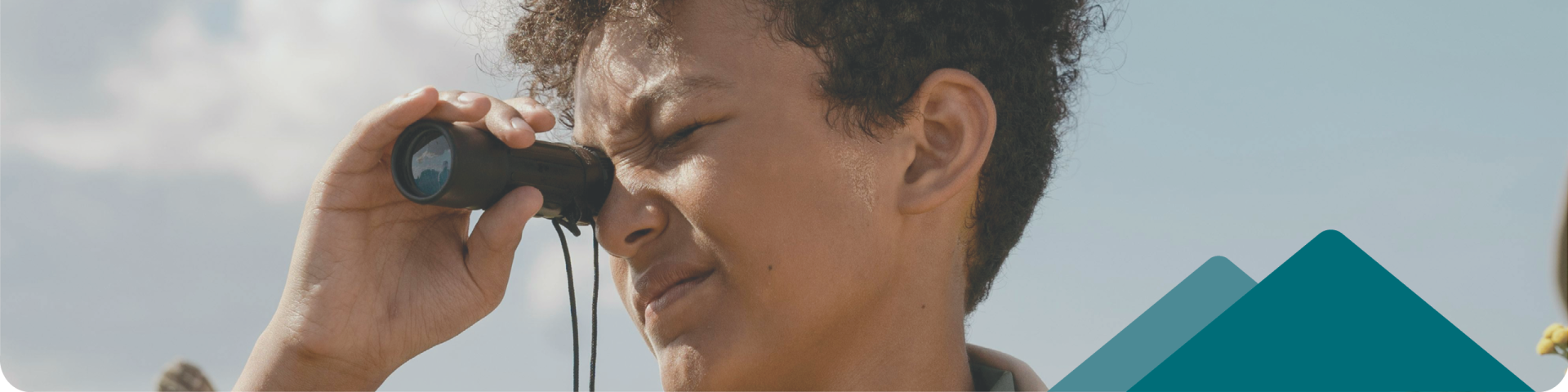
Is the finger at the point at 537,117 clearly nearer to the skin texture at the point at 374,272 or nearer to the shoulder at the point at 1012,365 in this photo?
the skin texture at the point at 374,272

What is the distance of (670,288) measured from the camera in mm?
1694

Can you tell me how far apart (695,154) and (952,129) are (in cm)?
44

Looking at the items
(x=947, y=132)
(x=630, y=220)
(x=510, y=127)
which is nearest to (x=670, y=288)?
(x=630, y=220)

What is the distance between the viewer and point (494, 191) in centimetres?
170

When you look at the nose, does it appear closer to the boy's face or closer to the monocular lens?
the boy's face

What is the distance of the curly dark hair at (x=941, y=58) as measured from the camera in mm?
1728

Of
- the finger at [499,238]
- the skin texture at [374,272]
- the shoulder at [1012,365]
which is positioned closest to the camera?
the finger at [499,238]

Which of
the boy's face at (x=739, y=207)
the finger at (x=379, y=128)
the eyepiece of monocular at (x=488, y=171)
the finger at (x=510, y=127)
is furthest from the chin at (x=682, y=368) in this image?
the finger at (x=379, y=128)

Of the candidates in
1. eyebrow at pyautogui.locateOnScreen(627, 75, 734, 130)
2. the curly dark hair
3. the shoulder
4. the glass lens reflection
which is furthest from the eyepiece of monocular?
the shoulder

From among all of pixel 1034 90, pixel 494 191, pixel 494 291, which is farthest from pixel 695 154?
pixel 1034 90

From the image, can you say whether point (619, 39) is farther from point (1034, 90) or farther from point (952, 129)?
point (1034, 90)

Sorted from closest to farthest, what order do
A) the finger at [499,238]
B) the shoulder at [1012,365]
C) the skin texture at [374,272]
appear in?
1. the finger at [499,238]
2. the skin texture at [374,272]
3. the shoulder at [1012,365]

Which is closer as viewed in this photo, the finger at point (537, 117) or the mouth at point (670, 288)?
the mouth at point (670, 288)

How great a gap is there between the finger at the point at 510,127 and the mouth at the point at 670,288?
0.91 feet
